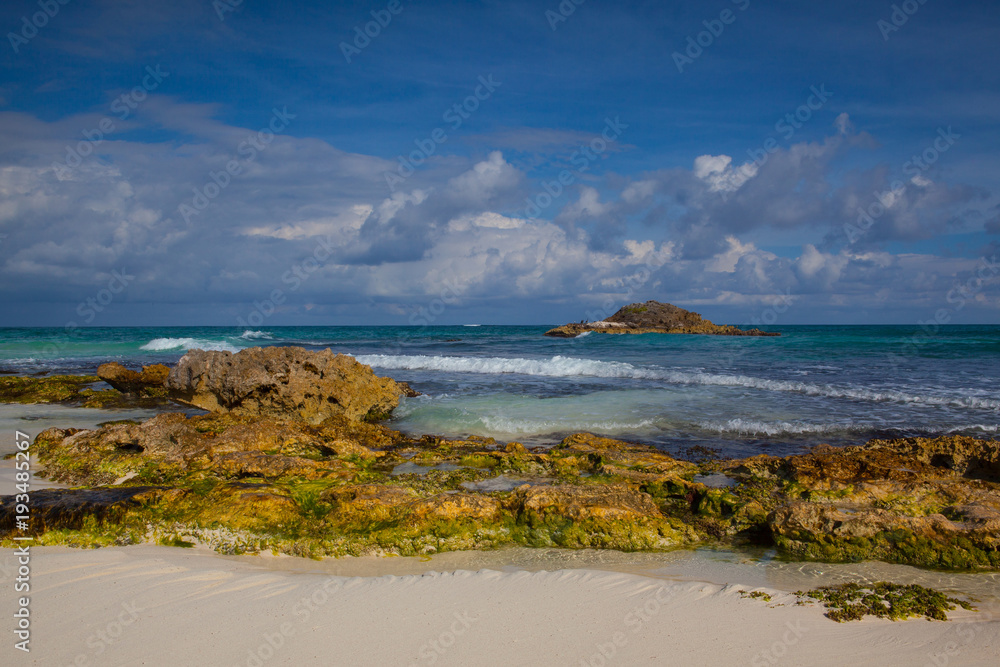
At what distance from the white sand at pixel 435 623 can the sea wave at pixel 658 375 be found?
11.7 m

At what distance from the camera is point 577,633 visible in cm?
325

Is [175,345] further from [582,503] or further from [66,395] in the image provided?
[582,503]

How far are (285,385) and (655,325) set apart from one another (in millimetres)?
59649

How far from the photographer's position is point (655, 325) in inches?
2591

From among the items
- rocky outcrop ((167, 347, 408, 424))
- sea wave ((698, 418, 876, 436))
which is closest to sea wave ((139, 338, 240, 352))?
rocky outcrop ((167, 347, 408, 424))

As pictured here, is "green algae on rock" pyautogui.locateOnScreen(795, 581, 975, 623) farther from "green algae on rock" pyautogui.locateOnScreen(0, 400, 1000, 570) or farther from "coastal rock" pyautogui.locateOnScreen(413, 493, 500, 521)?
"coastal rock" pyautogui.locateOnScreen(413, 493, 500, 521)

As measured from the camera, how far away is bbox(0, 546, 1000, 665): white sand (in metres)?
3.02

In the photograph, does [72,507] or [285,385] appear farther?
[285,385]

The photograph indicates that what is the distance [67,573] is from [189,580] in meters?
0.88

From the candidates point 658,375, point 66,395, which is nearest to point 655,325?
point 658,375

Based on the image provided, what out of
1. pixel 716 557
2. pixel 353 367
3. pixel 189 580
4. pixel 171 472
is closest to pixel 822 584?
pixel 716 557

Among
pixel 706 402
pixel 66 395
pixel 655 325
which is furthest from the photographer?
pixel 655 325

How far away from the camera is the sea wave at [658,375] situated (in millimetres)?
12875

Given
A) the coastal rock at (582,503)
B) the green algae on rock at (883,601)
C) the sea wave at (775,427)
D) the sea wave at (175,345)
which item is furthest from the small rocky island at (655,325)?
the green algae on rock at (883,601)
